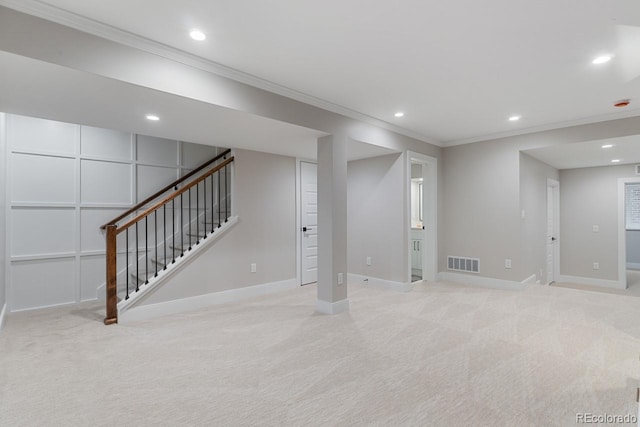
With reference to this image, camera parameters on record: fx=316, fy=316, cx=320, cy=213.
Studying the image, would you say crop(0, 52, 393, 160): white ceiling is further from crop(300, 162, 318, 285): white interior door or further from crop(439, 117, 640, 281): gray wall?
crop(439, 117, 640, 281): gray wall

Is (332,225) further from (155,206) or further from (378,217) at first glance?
(155,206)

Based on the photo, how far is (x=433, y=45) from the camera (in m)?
2.35

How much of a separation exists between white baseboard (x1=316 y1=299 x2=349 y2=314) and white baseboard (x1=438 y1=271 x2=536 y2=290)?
2447 millimetres

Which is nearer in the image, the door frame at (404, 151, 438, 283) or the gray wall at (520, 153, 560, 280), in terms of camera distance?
the gray wall at (520, 153, 560, 280)

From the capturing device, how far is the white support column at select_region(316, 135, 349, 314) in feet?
12.0

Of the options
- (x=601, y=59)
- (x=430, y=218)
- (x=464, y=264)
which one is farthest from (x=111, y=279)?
(x=464, y=264)

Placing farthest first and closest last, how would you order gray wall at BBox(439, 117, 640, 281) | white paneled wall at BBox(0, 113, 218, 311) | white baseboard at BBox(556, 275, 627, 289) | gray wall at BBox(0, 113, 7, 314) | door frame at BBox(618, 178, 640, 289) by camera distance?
white baseboard at BBox(556, 275, 627, 289)
door frame at BBox(618, 178, 640, 289)
gray wall at BBox(439, 117, 640, 281)
white paneled wall at BBox(0, 113, 218, 311)
gray wall at BBox(0, 113, 7, 314)

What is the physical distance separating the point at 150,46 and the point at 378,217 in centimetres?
371

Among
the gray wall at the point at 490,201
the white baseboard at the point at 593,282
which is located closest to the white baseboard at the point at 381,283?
the gray wall at the point at 490,201

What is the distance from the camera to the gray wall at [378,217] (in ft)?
15.6

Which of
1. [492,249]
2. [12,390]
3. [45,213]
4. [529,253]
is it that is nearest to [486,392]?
[12,390]

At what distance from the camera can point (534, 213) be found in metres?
5.35

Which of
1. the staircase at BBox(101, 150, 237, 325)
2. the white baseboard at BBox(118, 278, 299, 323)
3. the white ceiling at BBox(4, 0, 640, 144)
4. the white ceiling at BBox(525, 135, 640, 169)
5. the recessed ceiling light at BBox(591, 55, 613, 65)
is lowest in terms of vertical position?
the white baseboard at BBox(118, 278, 299, 323)

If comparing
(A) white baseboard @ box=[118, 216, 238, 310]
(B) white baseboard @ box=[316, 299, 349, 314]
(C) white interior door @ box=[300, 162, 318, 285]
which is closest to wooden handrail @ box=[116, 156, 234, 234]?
(A) white baseboard @ box=[118, 216, 238, 310]
